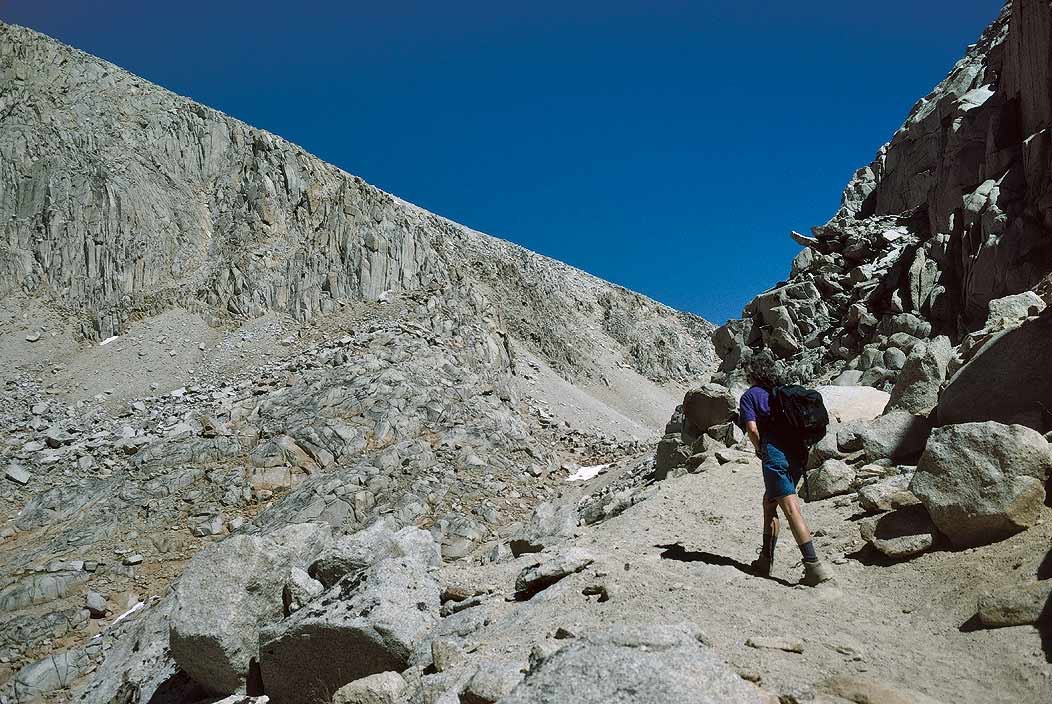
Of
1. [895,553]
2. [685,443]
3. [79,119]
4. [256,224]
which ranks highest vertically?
[79,119]

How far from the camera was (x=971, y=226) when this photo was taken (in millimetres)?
17484

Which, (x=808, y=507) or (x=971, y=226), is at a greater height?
(x=971, y=226)

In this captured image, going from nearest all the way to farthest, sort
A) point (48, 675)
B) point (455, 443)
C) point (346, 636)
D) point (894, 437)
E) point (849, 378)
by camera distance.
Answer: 1. point (346, 636)
2. point (894, 437)
3. point (48, 675)
4. point (849, 378)
5. point (455, 443)

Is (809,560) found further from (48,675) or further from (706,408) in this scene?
(48,675)

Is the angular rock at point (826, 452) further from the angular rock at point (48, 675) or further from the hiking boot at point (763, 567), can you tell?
the angular rock at point (48, 675)

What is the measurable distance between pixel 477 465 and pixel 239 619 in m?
17.2

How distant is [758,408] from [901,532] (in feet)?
5.27

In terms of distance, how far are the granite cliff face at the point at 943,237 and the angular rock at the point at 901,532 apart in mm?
10040

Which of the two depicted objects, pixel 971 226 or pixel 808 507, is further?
pixel 971 226

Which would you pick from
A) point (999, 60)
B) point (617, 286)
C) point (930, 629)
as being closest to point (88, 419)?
point (930, 629)

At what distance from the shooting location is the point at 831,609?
4.95 metres

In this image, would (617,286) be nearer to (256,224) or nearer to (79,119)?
(256,224)

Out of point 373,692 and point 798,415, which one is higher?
point 798,415

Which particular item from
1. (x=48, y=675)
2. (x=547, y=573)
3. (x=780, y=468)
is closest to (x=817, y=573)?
(x=780, y=468)
